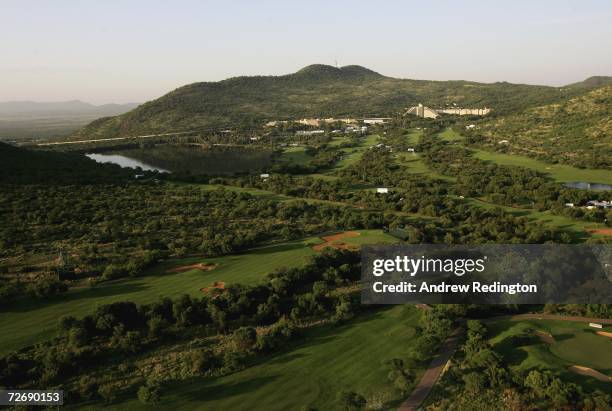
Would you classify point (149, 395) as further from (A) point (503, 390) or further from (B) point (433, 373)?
(A) point (503, 390)

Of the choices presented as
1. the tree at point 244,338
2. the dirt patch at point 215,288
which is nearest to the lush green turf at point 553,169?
the dirt patch at point 215,288

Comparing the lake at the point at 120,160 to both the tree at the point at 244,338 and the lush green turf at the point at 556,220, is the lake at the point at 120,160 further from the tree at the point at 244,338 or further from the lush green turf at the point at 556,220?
the tree at the point at 244,338

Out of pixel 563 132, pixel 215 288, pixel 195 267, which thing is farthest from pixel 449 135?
pixel 215 288

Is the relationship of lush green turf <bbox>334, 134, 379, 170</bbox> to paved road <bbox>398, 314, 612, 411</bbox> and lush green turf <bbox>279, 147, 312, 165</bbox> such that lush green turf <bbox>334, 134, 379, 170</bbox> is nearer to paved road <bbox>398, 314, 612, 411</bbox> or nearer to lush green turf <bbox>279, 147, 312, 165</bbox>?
lush green turf <bbox>279, 147, 312, 165</bbox>

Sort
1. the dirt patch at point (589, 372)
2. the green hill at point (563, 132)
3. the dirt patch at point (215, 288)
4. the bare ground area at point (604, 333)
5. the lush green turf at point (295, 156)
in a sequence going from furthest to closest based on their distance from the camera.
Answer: the lush green turf at point (295, 156)
the green hill at point (563, 132)
the dirt patch at point (215, 288)
the bare ground area at point (604, 333)
the dirt patch at point (589, 372)

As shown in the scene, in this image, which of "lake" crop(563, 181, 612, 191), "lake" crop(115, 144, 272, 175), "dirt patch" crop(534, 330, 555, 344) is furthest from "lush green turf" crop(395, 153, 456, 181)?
"dirt patch" crop(534, 330, 555, 344)

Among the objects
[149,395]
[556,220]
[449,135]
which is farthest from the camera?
[449,135]
